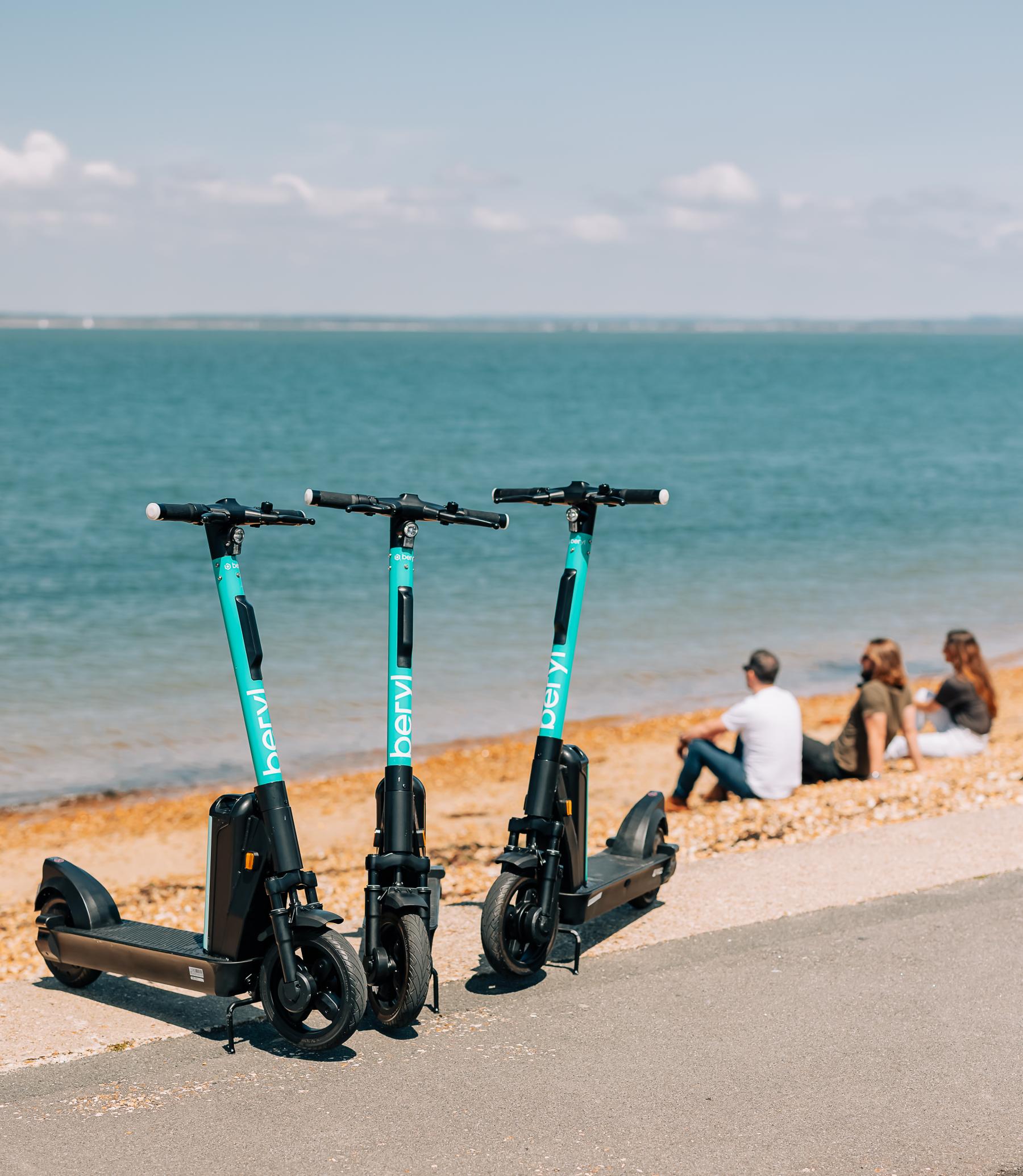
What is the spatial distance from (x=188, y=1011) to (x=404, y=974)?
90 cm

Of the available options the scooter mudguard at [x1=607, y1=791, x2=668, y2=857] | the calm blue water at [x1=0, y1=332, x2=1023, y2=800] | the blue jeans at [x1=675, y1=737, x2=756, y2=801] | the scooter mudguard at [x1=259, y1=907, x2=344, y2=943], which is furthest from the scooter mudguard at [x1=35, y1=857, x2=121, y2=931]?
the calm blue water at [x1=0, y1=332, x2=1023, y2=800]

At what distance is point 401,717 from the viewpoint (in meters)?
5.07

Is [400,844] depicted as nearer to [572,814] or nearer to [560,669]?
[572,814]

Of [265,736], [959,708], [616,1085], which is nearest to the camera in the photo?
[616,1085]

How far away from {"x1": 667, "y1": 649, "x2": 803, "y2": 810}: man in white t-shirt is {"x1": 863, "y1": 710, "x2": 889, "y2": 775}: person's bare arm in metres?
0.68

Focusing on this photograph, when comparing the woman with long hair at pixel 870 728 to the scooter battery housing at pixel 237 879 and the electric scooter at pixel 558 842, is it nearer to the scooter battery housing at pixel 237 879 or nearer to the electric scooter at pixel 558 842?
the electric scooter at pixel 558 842

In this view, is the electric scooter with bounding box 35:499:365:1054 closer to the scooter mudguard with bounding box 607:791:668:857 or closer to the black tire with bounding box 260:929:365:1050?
the black tire with bounding box 260:929:365:1050

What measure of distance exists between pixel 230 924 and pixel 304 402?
73.3 metres

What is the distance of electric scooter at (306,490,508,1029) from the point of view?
4746 mm

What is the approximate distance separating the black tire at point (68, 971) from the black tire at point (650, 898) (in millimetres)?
2228

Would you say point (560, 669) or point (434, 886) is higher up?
point (560, 669)

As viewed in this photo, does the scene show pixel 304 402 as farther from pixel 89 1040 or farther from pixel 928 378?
pixel 89 1040

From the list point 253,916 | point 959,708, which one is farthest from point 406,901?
point 959,708

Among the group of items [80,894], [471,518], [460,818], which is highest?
[471,518]
